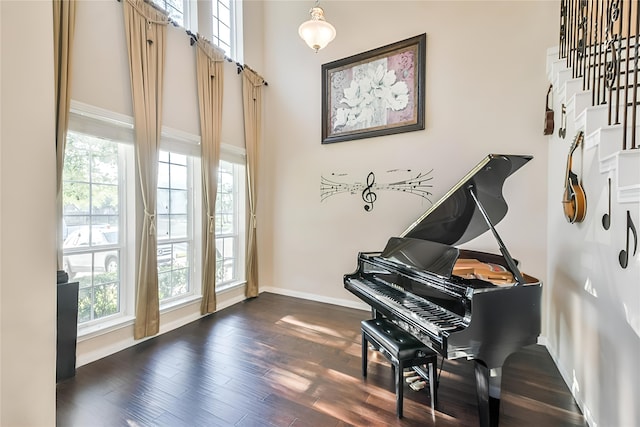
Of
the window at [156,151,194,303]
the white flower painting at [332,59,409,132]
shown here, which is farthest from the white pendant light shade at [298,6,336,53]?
the window at [156,151,194,303]

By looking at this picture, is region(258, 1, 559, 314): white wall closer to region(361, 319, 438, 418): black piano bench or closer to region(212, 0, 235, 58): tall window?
region(212, 0, 235, 58): tall window

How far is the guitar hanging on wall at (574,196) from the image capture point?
2.03 metres

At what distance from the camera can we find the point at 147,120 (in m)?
2.91

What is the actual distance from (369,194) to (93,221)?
3.16m

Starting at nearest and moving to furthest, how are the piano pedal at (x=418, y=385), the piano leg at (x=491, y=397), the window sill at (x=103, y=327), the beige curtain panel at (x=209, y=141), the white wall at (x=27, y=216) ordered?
1. the white wall at (x=27, y=216)
2. the piano leg at (x=491, y=397)
3. the piano pedal at (x=418, y=385)
4. the window sill at (x=103, y=327)
5. the beige curtain panel at (x=209, y=141)

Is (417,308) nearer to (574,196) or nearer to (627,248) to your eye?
(627,248)

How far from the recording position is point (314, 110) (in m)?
4.42

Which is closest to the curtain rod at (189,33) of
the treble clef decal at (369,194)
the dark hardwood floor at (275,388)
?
the treble clef decal at (369,194)

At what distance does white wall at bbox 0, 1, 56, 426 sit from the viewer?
3.58 feet

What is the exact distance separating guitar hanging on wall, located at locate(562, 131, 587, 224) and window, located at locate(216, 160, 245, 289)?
3.85m

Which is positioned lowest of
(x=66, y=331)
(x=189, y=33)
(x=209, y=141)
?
(x=66, y=331)

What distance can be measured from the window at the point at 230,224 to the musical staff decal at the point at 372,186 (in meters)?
1.32

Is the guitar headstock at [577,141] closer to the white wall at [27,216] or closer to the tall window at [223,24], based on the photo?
the white wall at [27,216]

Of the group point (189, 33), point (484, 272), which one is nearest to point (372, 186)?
point (484, 272)
